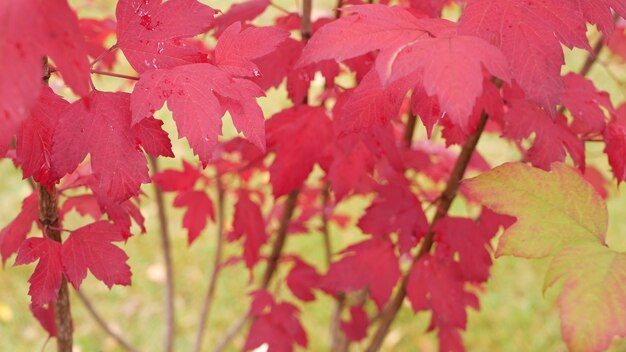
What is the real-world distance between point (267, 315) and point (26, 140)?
2.95 feet

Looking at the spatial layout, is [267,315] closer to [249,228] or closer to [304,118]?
[249,228]

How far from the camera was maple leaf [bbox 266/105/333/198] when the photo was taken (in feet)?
4.19

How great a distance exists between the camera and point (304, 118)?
1.31 meters

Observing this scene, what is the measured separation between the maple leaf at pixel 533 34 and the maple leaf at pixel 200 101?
301 millimetres

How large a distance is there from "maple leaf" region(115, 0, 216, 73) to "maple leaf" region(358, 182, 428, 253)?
0.56 m

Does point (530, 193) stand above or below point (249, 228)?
above

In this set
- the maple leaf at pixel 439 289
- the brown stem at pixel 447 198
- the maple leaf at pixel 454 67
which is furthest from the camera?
the maple leaf at pixel 439 289

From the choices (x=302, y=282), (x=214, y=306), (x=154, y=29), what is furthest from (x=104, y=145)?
(x=214, y=306)

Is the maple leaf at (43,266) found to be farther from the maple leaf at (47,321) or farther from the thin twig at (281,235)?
the thin twig at (281,235)

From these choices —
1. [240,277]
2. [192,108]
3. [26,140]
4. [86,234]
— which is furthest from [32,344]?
[192,108]

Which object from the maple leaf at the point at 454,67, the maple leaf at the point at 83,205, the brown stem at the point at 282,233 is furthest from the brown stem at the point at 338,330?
the maple leaf at the point at 454,67

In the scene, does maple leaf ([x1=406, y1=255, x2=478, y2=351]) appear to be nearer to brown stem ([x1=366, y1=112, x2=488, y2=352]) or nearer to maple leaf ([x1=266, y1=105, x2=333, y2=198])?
brown stem ([x1=366, y1=112, x2=488, y2=352])

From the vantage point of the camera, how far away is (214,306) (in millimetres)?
2742

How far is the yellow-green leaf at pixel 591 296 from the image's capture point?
722 millimetres
